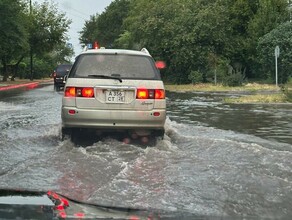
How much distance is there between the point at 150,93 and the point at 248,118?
623cm

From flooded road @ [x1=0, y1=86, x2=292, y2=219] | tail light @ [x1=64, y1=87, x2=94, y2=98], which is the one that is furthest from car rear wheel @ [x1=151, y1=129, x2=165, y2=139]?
tail light @ [x1=64, y1=87, x2=94, y2=98]

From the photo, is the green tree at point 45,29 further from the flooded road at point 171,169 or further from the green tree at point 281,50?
the flooded road at point 171,169

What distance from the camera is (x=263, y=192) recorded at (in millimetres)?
5555

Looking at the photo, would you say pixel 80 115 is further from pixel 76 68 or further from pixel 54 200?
pixel 54 200

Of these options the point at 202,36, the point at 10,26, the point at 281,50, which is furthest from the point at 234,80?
the point at 10,26

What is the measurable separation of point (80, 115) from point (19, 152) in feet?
4.07

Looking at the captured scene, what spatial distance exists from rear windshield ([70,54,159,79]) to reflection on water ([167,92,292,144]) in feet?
10.3

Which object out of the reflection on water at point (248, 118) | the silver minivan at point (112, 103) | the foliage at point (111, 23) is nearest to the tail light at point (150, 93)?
the silver minivan at point (112, 103)

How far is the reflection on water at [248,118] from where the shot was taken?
10820 millimetres

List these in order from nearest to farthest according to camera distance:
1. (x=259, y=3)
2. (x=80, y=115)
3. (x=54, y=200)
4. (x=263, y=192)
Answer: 1. (x=54, y=200)
2. (x=263, y=192)
3. (x=80, y=115)
4. (x=259, y=3)

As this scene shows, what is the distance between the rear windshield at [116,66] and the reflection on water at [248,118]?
312 cm

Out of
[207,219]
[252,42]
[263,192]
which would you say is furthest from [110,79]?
[252,42]

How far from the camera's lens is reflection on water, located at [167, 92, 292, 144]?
35.5 feet

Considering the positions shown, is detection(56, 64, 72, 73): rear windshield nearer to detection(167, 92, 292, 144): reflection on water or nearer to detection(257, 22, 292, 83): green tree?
A: detection(257, 22, 292, 83): green tree
